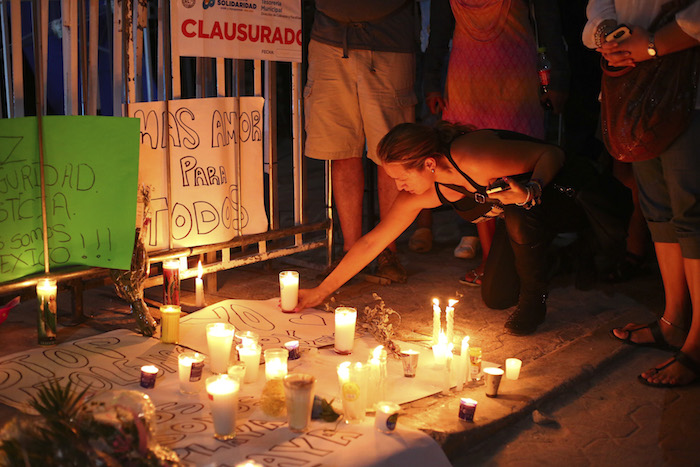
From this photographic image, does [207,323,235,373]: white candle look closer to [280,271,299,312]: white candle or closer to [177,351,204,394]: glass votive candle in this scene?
[177,351,204,394]: glass votive candle

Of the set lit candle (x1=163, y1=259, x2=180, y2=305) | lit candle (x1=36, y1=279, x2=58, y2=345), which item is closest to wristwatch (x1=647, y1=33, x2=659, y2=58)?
lit candle (x1=163, y1=259, x2=180, y2=305)

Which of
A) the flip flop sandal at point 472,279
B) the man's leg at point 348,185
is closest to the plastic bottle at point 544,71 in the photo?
the flip flop sandal at point 472,279

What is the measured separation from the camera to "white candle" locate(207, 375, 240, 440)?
9.43 feet

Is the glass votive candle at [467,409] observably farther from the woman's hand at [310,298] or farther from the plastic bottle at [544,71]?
the plastic bottle at [544,71]

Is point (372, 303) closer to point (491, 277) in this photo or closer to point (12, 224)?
point (491, 277)

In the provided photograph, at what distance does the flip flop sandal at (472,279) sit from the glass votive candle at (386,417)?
2.51 meters

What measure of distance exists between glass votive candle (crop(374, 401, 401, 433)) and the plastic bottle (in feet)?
9.46

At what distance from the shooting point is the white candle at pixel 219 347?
3564 mm

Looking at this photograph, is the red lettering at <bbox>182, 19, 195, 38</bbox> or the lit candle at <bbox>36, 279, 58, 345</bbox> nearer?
the lit candle at <bbox>36, 279, 58, 345</bbox>

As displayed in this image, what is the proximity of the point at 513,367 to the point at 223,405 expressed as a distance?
1.48 meters

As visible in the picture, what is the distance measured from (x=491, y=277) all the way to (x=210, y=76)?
2.16 meters

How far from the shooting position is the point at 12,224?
3938 millimetres

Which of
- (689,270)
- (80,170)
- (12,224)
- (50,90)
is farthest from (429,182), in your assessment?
(50,90)

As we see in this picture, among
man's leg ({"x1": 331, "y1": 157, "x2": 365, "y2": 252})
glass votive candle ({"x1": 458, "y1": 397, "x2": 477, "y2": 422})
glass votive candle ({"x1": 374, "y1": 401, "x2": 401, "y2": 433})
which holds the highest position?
man's leg ({"x1": 331, "y1": 157, "x2": 365, "y2": 252})
